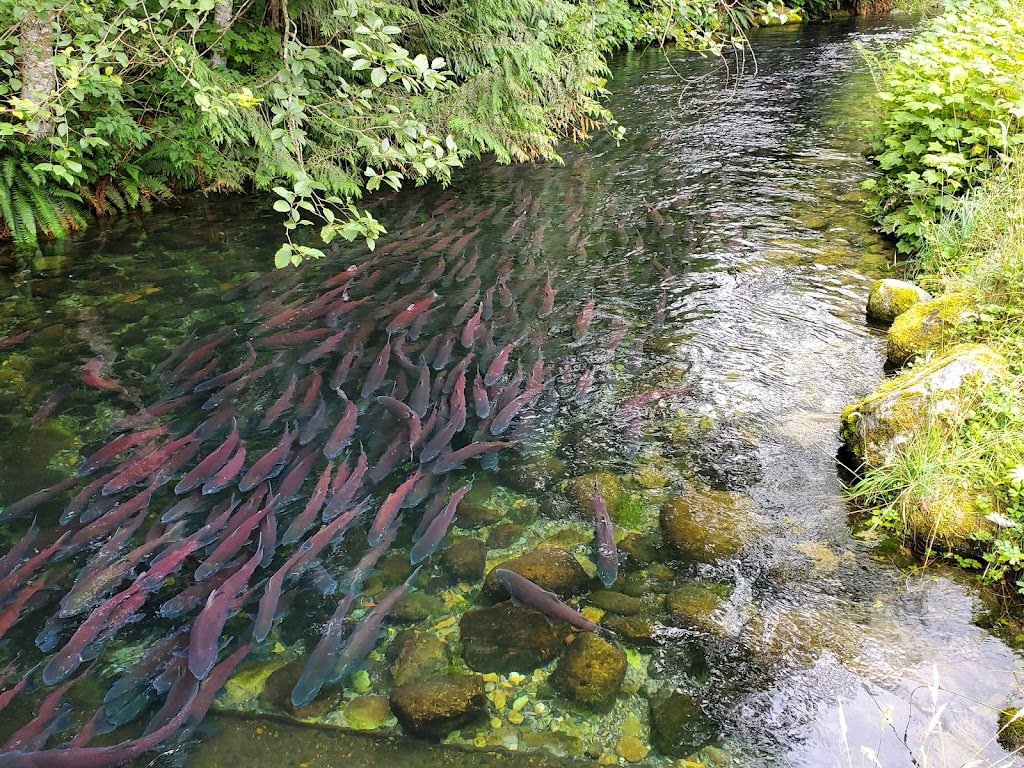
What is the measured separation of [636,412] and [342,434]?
2.38 meters

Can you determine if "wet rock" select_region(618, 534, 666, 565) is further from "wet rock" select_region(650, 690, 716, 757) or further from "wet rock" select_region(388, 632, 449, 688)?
"wet rock" select_region(388, 632, 449, 688)

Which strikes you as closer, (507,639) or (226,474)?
(507,639)

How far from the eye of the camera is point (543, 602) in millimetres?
3898

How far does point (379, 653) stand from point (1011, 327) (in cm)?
526

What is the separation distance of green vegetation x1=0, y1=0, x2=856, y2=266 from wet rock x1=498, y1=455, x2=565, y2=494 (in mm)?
2879

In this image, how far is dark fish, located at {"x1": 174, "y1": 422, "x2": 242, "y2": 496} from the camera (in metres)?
4.75

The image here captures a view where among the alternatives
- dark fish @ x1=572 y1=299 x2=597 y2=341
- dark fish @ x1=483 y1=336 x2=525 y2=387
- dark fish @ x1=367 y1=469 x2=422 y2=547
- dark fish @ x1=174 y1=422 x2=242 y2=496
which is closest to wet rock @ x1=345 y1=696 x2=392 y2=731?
dark fish @ x1=367 y1=469 x2=422 y2=547

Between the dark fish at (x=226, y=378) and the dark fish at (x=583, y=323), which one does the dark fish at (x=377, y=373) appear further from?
the dark fish at (x=583, y=323)

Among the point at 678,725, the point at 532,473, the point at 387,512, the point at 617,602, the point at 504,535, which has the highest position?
the point at 387,512

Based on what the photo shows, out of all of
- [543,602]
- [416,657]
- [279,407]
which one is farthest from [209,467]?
[543,602]

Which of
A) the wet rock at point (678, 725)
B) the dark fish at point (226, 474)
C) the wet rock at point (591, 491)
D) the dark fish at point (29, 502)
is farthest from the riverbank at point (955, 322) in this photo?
the dark fish at point (29, 502)

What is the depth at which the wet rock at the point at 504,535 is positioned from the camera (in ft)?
14.9

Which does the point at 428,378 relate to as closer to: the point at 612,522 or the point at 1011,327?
the point at 612,522

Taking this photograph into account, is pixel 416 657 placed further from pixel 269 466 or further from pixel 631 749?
pixel 269 466
